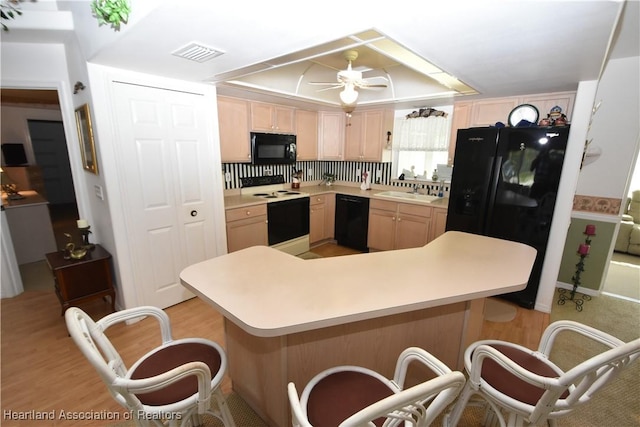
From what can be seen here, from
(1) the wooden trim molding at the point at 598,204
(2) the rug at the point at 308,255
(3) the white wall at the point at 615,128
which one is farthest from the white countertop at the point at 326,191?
(3) the white wall at the point at 615,128

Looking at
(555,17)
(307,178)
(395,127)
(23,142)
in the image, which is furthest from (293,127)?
(23,142)

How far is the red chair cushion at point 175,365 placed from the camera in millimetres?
1147

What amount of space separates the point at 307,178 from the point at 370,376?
398 centimetres

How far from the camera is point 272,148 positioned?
3.85 metres

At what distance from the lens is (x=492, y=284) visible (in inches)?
56.6

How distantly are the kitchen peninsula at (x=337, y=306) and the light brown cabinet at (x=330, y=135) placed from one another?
3046 millimetres

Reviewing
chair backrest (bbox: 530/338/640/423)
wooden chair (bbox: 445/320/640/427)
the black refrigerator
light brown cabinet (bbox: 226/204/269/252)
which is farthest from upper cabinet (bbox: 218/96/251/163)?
chair backrest (bbox: 530/338/640/423)

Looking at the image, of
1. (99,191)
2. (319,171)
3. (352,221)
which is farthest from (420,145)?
(99,191)

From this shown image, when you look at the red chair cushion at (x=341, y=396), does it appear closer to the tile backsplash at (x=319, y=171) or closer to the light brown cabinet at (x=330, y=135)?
the tile backsplash at (x=319, y=171)

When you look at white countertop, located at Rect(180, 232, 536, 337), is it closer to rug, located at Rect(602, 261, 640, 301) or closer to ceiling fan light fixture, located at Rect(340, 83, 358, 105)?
ceiling fan light fixture, located at Rect(340, 83, 358, 105)

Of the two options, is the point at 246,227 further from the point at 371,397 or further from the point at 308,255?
the point at 371,397

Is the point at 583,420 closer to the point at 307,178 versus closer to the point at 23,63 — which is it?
the point at 307,178

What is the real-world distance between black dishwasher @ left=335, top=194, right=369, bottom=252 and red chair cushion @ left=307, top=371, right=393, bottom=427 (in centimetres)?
309

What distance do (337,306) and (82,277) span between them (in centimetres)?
249
